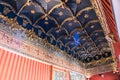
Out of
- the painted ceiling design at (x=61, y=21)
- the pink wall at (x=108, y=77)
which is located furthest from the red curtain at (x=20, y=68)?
the pink wall at (x=108, y=77)

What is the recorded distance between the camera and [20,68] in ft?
17.0

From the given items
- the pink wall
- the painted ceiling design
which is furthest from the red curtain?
the pink wall

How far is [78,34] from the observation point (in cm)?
750

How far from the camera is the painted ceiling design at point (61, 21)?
524 cm

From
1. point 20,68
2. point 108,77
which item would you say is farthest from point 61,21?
point 108,77

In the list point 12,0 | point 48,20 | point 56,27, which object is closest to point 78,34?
point 56,27

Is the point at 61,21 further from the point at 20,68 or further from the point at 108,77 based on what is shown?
the point at 108,77

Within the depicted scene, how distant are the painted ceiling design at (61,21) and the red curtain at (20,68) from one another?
4.68 feet

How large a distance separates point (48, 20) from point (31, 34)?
A: 3.22ft

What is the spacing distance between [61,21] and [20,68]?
267 centimetres

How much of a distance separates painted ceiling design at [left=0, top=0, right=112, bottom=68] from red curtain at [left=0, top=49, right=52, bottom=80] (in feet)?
4.68

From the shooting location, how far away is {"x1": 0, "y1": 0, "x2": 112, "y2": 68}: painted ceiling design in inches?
206

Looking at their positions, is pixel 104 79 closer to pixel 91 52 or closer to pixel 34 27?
pixel 91 52

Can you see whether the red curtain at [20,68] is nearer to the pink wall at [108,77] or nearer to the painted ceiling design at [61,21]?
the painted ceiling design at [61,21]
